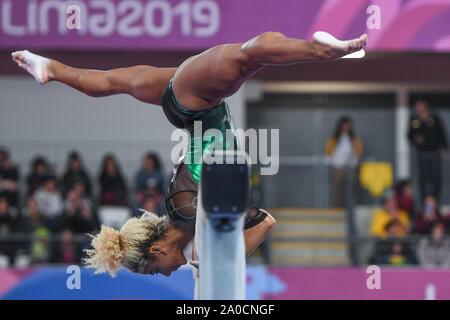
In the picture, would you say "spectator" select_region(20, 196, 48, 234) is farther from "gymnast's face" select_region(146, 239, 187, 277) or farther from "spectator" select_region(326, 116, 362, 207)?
"gymnast's face" select_region(146, 239, 187, 277)

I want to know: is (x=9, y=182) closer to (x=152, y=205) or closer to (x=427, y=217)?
(x=152, y=205)

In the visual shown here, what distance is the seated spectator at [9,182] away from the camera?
837 cm

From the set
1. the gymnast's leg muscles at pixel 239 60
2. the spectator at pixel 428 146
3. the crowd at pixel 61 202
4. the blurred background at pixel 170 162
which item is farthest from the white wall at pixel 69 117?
the gymnast's leg muscles at pixel 239 60

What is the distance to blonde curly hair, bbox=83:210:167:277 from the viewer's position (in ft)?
12.9

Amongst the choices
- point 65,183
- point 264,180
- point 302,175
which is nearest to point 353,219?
point 264,180

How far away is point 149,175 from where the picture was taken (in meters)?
8.41

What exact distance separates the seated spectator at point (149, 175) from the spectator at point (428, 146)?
2.91 m

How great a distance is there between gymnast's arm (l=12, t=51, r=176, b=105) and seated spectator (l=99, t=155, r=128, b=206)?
14.8 ft

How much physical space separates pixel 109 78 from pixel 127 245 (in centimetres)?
88

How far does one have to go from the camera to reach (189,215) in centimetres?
389

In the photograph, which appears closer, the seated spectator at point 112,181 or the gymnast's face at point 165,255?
the gymnast's face at point 165,255

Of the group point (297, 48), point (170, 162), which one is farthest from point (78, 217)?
point (297, 48)

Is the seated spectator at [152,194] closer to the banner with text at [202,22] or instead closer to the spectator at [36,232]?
the spectator at [36,232]

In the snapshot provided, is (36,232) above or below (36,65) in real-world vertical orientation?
below
